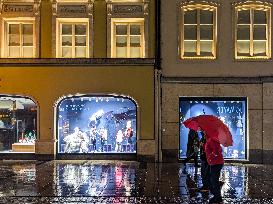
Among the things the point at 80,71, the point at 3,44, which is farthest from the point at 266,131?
the point at 3,44

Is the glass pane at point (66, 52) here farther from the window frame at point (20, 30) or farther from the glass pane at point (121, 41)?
the glass pane at point (121, 41)

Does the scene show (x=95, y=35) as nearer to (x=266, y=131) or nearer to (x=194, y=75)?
(x=194, y=75)

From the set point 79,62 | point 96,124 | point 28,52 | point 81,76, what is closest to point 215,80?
point 96,124

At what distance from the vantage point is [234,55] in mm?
23047

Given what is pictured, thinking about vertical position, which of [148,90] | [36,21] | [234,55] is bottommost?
[148,90]

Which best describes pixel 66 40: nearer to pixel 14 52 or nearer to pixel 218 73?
pixel 14 52

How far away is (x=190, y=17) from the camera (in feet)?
76.2

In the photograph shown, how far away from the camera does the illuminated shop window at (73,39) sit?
76.6ft

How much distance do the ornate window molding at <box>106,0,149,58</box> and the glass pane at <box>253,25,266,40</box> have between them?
186 inches

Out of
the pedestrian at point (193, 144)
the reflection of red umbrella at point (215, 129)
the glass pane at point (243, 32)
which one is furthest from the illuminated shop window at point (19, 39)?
the reflection of red umbrella at point (215, 129)

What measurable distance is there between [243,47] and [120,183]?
10.6 meters

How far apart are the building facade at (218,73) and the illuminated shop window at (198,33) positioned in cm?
4

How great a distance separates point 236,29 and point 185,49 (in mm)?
2362

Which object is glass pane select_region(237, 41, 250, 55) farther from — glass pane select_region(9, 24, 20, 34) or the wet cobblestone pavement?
glass pane select_region(9, 24, 20, 34)
